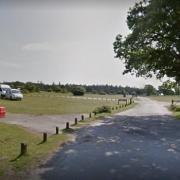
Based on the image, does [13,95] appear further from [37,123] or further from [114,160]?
[114,160]

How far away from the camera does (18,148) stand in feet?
47.5

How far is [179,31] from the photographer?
2781cm

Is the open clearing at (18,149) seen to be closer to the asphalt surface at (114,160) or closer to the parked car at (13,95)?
the asphalt surface at (114,160)

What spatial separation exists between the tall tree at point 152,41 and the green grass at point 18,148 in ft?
39.3

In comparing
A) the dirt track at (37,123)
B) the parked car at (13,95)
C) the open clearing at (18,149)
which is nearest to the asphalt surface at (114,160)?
the open clearing at (18,149)

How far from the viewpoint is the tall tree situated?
26.1m

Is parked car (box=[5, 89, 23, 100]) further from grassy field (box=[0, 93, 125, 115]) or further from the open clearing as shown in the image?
the open clearing

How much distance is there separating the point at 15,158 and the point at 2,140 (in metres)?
3.75

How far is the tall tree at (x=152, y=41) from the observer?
26.1m

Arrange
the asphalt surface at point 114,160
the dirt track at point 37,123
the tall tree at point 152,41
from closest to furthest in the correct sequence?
the asphalt surface at point 114,160, the dirt track at point 37,123, the tall tree at point 152,41

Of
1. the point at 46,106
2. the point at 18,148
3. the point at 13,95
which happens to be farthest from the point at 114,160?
the point at 13,95

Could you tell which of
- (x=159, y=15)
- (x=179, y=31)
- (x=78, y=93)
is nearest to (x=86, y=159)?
(x=159, y=15)

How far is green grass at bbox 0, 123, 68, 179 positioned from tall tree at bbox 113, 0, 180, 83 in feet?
39.3

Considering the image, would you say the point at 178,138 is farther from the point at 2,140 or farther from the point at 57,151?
the point at 2,140
